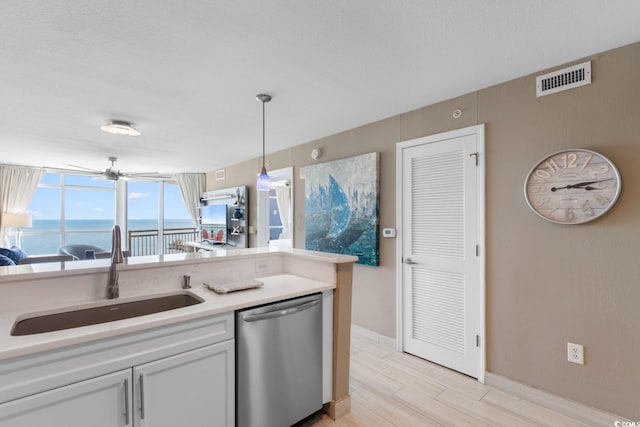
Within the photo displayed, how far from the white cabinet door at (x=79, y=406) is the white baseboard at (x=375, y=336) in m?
2.34

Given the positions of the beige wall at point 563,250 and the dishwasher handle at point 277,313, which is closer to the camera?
the dishwasher handle at point 277,313

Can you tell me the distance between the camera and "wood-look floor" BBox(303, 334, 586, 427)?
1868 mm

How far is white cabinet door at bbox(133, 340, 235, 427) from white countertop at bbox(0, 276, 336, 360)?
0.64 feet

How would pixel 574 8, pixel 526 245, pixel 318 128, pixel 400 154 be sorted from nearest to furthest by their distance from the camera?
pixel 574 8
pixel 526 245
pixel 400 154
pixel 318 128

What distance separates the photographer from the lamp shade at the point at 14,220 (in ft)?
17.0

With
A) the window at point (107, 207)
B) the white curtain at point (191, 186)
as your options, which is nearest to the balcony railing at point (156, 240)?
the window at point (107, 207)

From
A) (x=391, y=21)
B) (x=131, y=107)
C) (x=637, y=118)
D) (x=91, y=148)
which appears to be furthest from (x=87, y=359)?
(x=91, y=148)

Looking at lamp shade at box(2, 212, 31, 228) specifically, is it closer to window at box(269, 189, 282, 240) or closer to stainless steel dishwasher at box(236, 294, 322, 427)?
window at box(269, 189, 282, 240)

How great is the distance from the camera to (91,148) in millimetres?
4281

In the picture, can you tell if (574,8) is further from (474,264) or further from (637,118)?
(474,264)

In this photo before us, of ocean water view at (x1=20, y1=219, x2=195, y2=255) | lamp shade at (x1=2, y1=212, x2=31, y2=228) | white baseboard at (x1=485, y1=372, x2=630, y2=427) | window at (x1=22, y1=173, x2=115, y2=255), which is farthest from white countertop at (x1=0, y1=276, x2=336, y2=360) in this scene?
window at (x1=22, y1=173, x2=115, y2=255)

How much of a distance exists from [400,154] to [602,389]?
223cm

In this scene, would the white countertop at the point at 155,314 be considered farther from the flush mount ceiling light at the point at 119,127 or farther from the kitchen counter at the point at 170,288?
the flush mount ceiling light at the point at 119,127

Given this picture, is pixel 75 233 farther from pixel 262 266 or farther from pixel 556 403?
pixel 556 403
